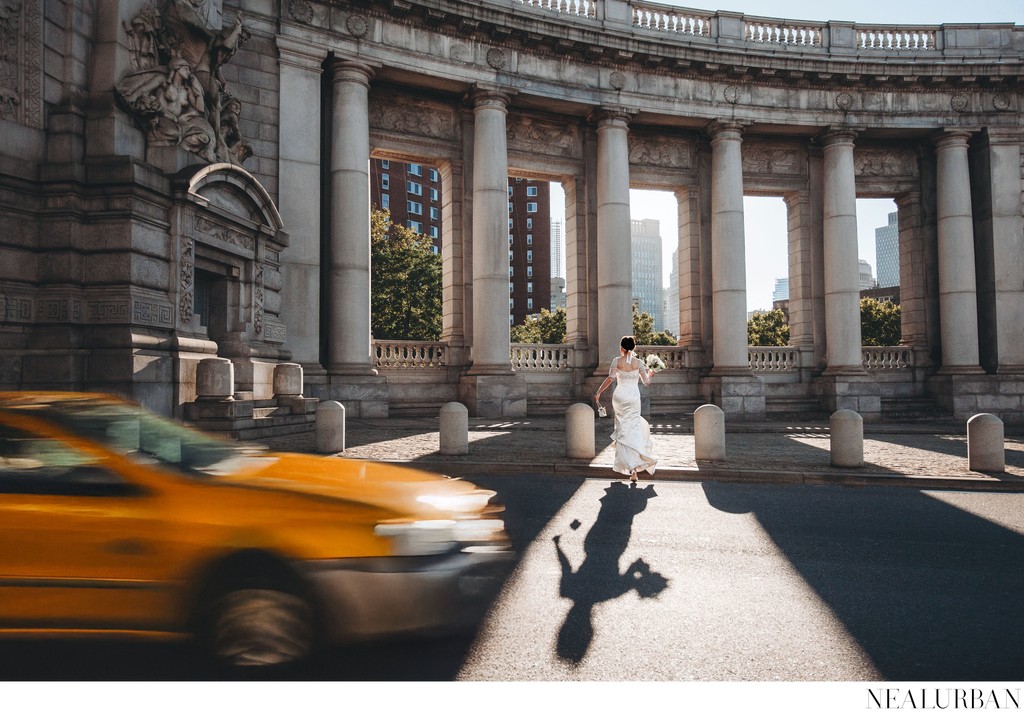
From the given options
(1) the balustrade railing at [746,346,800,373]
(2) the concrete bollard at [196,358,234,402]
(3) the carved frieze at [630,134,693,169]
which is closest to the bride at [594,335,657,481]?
(2) the concrete bollard at [196,358,234,402]

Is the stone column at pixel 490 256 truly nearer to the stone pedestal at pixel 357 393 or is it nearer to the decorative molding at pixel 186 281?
the stone pedestal at pixel 357 393

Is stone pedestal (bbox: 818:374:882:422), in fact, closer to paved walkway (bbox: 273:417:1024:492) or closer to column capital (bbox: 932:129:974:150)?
paved walkway (bbox: 273:417:1024:492)

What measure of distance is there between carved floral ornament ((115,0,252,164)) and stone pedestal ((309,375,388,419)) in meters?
5.95

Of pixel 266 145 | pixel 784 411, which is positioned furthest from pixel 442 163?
pixel 784 411

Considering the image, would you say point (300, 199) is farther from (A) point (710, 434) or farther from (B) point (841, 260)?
(B) point (841, 260)

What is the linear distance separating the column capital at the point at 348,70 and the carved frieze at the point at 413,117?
79.7 inches

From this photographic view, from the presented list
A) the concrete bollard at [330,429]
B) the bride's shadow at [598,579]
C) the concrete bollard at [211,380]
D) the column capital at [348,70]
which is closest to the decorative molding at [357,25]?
the column capital at [348,70]

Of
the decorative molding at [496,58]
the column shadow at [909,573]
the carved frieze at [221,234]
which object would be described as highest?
the decorative molding at [496,58]

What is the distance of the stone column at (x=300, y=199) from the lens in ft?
54.0

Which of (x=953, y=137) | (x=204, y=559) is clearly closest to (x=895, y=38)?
(x=953, y=137)

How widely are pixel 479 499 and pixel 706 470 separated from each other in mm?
6492

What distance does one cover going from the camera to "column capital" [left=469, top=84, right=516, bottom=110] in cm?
1933

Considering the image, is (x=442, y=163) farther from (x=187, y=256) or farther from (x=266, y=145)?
(x=187, y=256)

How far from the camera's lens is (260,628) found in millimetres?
3174
